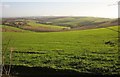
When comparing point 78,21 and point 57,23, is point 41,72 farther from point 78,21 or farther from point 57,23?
point 78,21

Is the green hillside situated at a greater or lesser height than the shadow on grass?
greater

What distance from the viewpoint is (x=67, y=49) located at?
10.8 metres

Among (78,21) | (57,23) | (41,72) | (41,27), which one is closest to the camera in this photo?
(41,72)

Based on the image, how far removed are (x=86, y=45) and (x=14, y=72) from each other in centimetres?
285

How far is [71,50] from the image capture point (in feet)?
35.2

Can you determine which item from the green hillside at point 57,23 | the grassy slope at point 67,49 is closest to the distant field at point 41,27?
the green hillside at point 57,23

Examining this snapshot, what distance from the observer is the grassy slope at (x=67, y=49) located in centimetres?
1034

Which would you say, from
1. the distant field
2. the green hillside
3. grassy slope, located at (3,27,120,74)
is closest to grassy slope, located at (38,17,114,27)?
the green hillside

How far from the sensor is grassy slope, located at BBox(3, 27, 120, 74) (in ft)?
33.9

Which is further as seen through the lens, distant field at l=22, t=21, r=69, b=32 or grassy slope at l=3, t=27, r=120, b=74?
distant field at l=22, t=21, r=69, b=32

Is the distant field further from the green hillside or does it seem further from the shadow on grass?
the shadow on grass

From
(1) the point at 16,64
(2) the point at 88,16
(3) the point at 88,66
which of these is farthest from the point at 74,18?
(1) the point at 16,64

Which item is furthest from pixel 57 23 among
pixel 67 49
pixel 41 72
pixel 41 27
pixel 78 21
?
pixel 41 72

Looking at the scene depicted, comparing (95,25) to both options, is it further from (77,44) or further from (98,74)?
(98,74)
